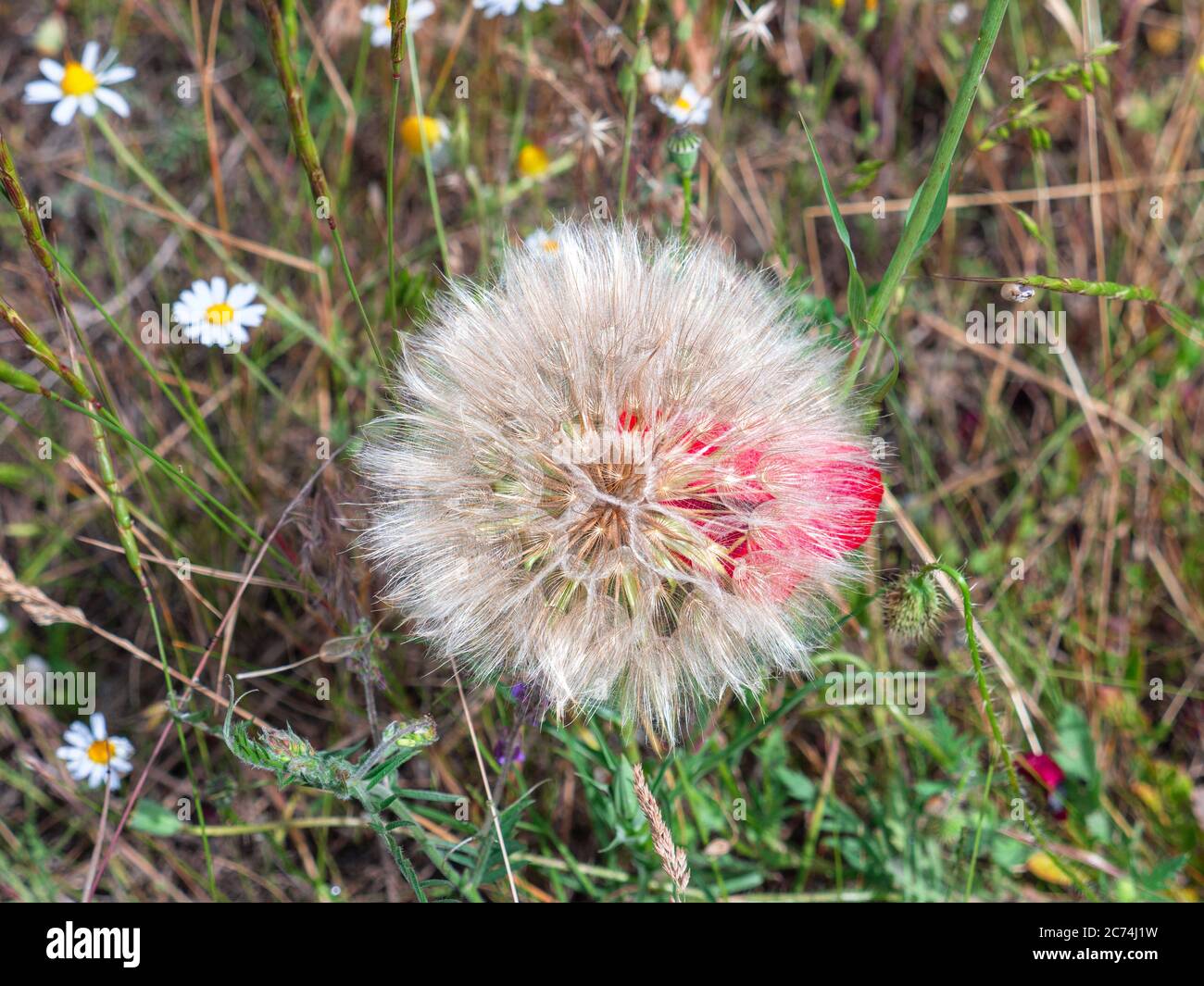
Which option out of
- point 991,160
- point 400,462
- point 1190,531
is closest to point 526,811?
point 400,462

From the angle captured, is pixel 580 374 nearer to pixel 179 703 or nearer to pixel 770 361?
pixel 770 361

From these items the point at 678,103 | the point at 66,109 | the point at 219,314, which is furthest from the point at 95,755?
the point at 678,103

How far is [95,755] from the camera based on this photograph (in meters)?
2.46

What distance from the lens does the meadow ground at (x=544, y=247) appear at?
226cm

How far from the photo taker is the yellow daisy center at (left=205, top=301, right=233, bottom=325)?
2.39 metres

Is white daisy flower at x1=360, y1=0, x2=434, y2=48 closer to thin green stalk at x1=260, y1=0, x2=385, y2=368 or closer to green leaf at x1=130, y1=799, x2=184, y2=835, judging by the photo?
thin green stalk at x1=260, y1=0, x2=385, y2=368

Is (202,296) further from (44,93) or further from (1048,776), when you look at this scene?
(1048,776)

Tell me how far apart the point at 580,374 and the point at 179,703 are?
1.10 metres

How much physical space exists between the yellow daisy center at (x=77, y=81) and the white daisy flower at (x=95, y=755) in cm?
157

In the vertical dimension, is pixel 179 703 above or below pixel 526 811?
above

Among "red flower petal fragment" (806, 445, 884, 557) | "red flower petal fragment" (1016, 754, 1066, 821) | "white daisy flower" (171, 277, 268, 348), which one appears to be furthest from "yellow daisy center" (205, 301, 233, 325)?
"red flower petal fragment" (1016, 754, 1066, 821)

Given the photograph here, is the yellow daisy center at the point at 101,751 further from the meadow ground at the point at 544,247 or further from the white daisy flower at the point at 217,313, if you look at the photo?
the white daisy flower at the point at 217,313
